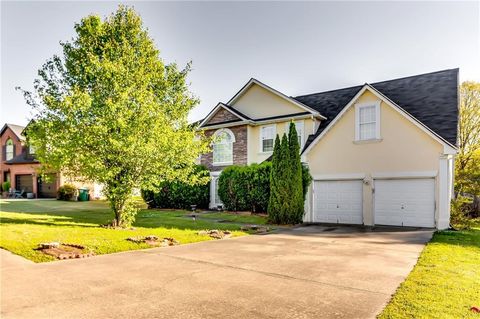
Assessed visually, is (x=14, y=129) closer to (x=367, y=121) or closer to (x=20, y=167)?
(x=20, y=167)

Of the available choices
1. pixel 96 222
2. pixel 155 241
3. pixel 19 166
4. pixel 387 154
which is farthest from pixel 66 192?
pixel 387 154

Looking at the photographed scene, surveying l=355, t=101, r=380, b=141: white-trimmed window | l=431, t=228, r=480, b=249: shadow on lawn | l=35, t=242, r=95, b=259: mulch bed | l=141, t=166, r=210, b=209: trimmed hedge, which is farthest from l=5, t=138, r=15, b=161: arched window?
l=431, t=228, r=480, b=249: shadow on lawn

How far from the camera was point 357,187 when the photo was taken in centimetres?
→ 1673

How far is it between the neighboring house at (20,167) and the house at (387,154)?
2429 centimetres

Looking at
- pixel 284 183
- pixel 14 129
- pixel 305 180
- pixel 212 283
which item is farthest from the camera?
pixel 14 129

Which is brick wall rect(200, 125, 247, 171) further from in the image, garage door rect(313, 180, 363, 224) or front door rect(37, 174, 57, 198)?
front door rect(37, 174, 57, 198)

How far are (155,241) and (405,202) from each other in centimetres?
1179

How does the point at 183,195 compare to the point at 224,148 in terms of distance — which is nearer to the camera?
the point at 183,195

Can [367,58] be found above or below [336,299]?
above

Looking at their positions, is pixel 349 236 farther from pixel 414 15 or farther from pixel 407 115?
pixel 414 15

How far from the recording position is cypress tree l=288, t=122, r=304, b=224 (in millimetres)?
16297

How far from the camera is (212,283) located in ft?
19.8

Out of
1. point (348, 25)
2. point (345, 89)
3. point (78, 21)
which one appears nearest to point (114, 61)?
point (78, 21)

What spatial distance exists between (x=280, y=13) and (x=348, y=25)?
3.50 meters
